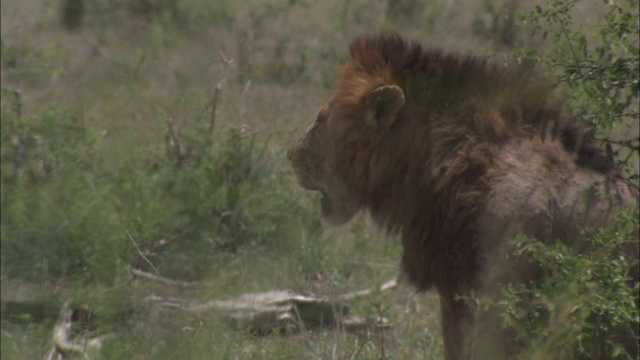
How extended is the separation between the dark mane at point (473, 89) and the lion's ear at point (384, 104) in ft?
0.28

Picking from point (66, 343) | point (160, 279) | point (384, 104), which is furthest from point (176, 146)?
point (384, 104)

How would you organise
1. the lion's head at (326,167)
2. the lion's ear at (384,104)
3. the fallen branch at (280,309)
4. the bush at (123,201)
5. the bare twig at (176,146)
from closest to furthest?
the lion's ear at (384,104) < the lion's head at (326,167) < the fallen branch at (280,309) < the bush at (123,201) < the bare twig at (176,146)

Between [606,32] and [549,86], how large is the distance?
263 mm

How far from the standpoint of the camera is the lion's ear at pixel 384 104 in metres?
3.14

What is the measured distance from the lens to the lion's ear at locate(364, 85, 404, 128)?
10.3ft

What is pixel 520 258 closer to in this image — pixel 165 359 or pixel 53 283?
pixel 165 359

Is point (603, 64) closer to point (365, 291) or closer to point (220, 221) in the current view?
point (365, 291)

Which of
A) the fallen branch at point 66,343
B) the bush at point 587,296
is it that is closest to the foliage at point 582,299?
the bush at point 587,296

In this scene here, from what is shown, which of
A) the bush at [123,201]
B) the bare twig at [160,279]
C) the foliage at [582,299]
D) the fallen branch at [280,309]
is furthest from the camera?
the bush at [123,201]

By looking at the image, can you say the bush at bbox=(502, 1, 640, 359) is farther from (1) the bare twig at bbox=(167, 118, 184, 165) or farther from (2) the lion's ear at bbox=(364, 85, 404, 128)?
(1) the bare twig at bbox=(167, 118, 184, 165)

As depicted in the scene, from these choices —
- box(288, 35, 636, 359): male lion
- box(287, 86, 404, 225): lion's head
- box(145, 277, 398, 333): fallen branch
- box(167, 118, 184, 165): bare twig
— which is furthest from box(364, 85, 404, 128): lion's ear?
box(167, 118, 184, 165): bare twig

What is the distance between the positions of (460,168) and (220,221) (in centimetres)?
224

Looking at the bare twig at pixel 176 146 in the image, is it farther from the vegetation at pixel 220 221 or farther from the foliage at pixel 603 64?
the foliage at pixel 603 64

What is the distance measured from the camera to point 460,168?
309cm
